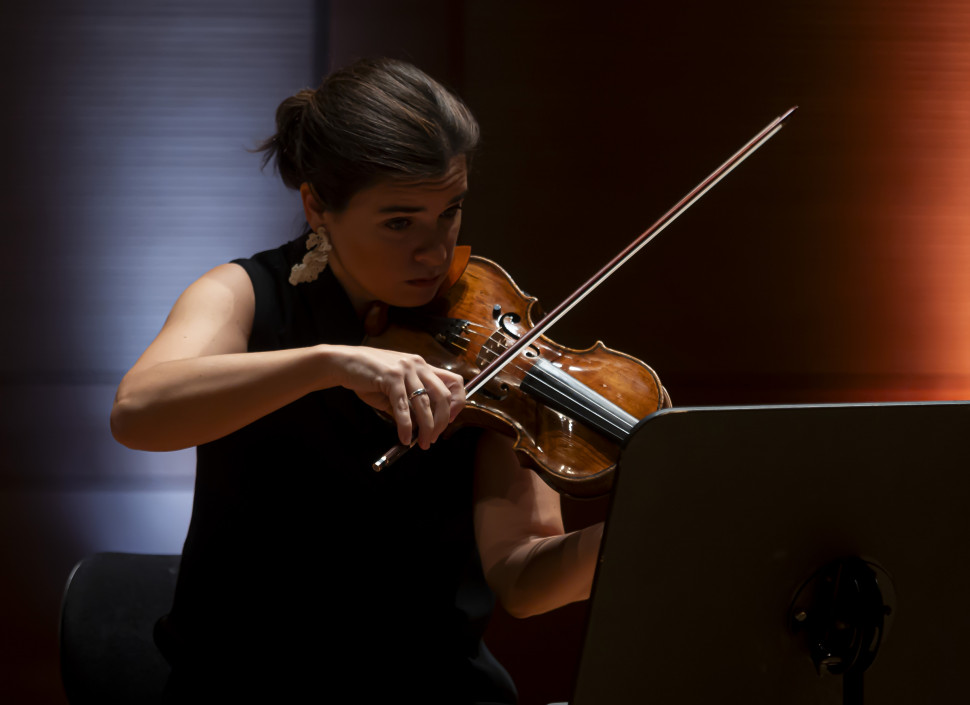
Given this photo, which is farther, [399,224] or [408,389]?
[399,224]

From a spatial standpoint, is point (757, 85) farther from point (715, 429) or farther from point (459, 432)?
point (715, 429)

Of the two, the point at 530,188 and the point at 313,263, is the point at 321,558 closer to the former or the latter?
the point at 313,263

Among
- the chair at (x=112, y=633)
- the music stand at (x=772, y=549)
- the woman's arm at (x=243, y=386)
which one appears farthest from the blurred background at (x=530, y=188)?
the music stand at (x=772, y=549)

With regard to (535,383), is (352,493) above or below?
below

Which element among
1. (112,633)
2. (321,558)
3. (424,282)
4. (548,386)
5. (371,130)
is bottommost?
(112,633)

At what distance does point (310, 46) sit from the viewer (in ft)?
5.29

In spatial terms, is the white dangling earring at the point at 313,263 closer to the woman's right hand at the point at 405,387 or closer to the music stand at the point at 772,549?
the woman's right hand at the point at 405,387

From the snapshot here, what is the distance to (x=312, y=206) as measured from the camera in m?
1.07

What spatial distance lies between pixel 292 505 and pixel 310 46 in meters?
0.89

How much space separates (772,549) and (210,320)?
2.18ft

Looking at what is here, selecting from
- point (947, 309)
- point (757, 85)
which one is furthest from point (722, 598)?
point (947, 309)

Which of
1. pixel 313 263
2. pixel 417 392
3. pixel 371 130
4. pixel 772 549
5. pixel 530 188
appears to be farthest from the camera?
pixel 530 188

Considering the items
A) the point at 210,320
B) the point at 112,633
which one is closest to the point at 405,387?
the point at 210,320

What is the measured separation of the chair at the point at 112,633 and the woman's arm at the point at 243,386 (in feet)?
0.94
